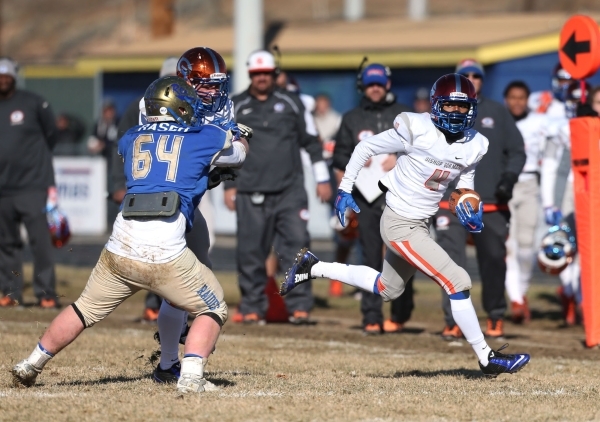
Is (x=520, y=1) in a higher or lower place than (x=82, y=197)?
higher

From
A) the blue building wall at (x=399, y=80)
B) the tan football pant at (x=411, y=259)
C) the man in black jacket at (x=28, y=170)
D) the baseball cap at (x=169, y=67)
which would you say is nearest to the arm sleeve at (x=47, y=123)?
the man in black jacket at (x=28, y=170)

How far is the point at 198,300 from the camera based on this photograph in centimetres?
689

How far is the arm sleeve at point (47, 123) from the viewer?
12.3m

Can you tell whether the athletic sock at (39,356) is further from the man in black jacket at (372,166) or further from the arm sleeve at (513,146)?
the arm sleeve at (513,146)

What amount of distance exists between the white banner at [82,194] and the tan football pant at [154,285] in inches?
597

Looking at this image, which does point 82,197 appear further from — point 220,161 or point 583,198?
point 220,161

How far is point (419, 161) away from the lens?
796cm

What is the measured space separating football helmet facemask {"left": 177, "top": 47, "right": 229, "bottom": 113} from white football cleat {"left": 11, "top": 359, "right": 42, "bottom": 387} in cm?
184

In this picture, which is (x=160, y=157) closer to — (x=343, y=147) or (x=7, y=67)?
(x=343, y=147)

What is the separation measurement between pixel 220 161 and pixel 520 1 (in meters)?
48.0

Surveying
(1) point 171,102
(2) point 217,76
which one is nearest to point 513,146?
(2) point 217,76

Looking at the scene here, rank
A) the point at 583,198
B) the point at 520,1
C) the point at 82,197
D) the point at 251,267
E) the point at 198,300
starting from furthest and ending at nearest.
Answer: the point at 520,1, the point at 82,197, the point at 251,267, the point at 583,198, the point at 198,300

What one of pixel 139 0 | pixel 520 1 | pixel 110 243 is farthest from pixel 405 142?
pixel 139 0

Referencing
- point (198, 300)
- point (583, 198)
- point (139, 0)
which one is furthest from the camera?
point (139, 0)
